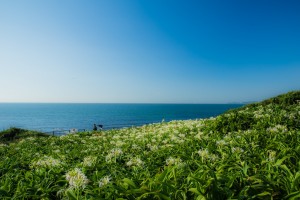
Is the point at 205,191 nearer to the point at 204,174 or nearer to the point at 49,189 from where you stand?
the point at 204,174

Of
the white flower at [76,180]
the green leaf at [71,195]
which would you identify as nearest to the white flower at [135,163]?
the white flower at [76,180]

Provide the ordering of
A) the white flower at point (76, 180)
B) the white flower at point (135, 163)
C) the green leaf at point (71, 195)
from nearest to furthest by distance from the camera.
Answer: the green leaf at point (71, 195)
the white flower at point (76, 180)
the white flower at point (135, 163)

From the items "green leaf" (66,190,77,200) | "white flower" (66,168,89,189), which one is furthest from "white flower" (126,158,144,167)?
"green leaf" (66,190,77,200)

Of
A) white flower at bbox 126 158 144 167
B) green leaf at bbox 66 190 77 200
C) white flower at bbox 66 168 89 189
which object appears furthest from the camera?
white flower at bbox 126 158 144 167

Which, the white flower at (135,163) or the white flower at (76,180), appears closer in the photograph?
the white flower at (76,180)

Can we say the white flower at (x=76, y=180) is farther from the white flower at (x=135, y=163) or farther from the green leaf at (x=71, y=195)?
the white flower at (x=135, y=163)

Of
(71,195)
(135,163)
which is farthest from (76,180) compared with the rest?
(135,163)

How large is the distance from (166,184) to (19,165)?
418cm

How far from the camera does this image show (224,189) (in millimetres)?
2549

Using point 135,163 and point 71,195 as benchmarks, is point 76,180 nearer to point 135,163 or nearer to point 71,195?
point 71,195

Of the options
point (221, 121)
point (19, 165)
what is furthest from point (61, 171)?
point (221, 121)

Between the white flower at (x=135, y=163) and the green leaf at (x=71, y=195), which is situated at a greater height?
the green leaf at (x=71, y=195)

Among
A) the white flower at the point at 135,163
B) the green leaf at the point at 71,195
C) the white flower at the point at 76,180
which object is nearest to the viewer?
the green leaf at the point at 71,195

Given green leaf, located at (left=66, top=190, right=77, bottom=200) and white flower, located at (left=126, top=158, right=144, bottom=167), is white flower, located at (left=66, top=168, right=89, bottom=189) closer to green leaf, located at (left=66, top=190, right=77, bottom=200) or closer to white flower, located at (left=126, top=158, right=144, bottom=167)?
green leaf, located at (left=66, top=190, right=77, bottom=200)
